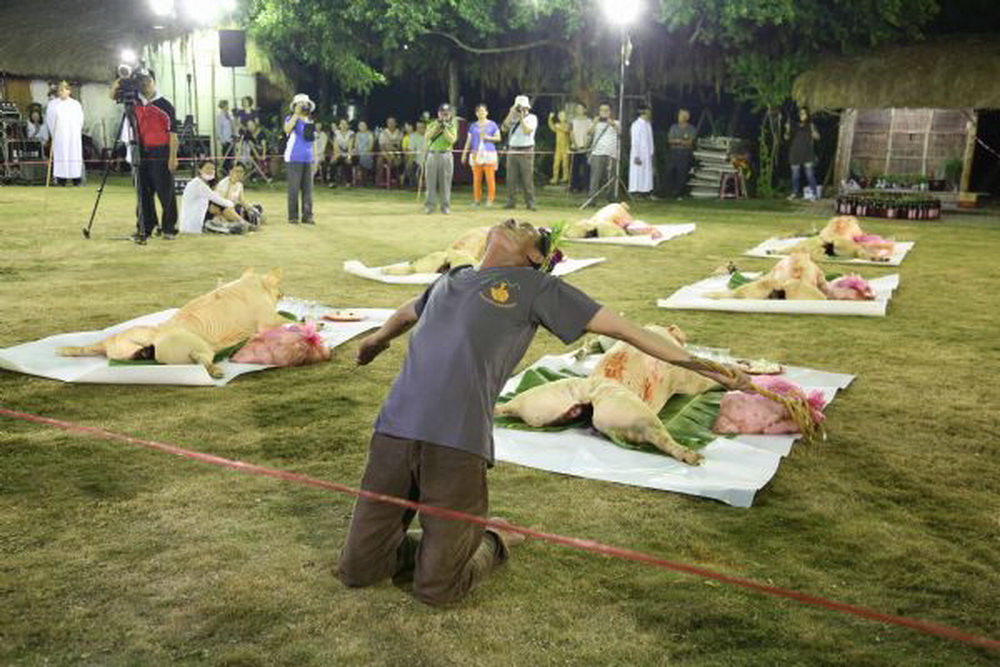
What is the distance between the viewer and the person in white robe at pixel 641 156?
19.4m

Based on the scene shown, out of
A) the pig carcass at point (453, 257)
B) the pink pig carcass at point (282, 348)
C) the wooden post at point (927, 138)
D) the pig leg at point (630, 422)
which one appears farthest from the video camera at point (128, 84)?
the wooden post at point (927, 138)

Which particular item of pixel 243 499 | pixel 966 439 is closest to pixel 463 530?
pixel 243 499

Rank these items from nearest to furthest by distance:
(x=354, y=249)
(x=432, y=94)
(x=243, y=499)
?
(x=243, y=499)
(x=354, y=249)
(x=432, y=94)

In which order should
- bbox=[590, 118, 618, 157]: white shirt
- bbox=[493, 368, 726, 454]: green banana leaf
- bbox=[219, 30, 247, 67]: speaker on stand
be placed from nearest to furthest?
bbox=[493, 368, 726, 454]: green banana leaf
bbox=[590, 118, 618, 157]: white shirt
bbox=[219, 30, 247, 67]: speaker on stand

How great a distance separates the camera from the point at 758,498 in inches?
165

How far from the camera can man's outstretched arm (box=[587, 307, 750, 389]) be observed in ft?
10.9

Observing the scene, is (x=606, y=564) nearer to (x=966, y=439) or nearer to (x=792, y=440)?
(x=792, y=440)

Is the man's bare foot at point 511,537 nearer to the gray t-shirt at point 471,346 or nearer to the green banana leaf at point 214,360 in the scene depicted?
the gray t-shirt at point 471,346

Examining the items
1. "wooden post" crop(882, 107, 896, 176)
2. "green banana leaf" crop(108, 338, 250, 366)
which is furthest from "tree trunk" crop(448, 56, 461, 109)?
"green banana leaf" crop(108, 338, 250, 366)

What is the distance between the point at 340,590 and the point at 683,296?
5896mm

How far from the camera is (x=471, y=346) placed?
3.23m

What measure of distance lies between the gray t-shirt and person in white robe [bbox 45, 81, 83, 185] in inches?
735

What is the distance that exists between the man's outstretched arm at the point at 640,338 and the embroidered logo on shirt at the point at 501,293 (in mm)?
267

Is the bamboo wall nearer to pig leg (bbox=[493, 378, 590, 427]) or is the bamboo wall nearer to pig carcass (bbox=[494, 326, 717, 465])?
pig carcass (bbox=[494, 326, 717, 465])
